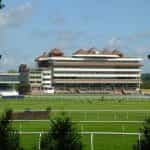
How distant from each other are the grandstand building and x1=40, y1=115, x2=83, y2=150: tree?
16034 centimetres

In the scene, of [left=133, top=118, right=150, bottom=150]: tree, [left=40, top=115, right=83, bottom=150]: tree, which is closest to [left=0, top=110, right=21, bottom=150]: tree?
[left=40, top=115, right=83, bottom=150]: tree

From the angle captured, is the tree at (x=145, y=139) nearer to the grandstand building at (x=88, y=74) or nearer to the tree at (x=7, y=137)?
the tree at (x=7, y=137)

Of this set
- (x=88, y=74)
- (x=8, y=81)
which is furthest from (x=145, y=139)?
(x=8, y=81)

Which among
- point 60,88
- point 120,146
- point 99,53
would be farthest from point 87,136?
point 99,53

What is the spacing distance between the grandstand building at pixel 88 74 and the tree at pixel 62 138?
160 meters

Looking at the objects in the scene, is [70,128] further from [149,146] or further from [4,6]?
[4,6]

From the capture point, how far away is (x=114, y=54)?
631 ft

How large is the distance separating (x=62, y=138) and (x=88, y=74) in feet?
558

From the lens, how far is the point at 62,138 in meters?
10.8

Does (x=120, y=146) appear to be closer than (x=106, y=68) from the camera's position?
Yes

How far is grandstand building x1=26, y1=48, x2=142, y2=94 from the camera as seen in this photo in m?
176

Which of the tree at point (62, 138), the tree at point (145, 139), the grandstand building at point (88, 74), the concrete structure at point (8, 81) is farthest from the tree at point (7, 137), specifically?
the concrete structure at point (8, 81)

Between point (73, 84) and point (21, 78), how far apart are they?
17337 millimetres

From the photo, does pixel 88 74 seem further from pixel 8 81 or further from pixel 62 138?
pixel 62 138
